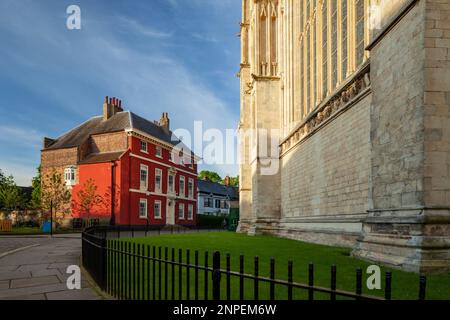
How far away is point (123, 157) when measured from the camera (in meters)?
34.6

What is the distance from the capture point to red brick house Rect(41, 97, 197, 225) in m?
34.3

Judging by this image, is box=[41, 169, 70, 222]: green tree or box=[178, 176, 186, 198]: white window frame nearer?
box=[41, 169, 70, 222]: green tree

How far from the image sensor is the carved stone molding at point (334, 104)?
11523 mm

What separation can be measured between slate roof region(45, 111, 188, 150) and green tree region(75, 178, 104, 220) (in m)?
4.54

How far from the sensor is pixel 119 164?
112 ft

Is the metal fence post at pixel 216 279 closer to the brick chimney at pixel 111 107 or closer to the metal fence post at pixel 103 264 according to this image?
the metal fence post at pixel 103 264

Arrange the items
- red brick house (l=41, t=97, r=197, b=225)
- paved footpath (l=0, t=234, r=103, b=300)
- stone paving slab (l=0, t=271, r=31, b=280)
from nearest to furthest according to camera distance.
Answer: paved footpath (l=0, t=234, r=103, b=300), stone paving slab (l=0, t=271, r=31, b=280), red brick house (l=41, t=97, r=197, b=225)

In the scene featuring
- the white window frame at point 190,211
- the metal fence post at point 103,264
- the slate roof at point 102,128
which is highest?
the slate roof at point 102,128

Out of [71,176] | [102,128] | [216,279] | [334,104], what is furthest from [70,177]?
[216,279]

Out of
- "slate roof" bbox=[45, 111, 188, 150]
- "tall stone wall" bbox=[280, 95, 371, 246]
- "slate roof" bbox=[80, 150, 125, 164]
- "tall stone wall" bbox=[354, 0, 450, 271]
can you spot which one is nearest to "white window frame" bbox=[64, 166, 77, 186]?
"slate roof" bbox=[80, 150, 125, 164]

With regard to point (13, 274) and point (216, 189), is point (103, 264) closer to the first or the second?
point (13, 274)

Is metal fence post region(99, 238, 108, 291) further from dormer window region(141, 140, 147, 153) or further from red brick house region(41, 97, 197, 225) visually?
dormer window region(141, 140, 147, 153)

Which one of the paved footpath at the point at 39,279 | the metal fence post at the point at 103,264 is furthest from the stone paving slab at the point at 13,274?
the metal fence post at the point at 103,264
